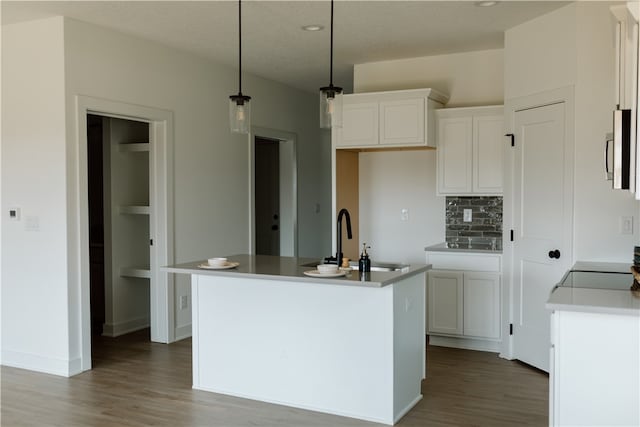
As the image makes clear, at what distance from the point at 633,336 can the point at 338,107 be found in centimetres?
189

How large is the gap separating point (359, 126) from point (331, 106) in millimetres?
2284

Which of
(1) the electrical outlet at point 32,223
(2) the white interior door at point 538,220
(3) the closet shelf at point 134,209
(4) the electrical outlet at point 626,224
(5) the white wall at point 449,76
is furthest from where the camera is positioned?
(3) the closet shelf at point 134,209

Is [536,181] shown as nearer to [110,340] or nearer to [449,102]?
[449,102]

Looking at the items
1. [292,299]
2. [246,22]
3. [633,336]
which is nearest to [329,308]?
[292,299]

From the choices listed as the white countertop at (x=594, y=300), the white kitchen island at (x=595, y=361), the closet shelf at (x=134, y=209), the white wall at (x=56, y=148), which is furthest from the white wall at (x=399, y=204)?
the white kitchen island at (x=595, y=361)

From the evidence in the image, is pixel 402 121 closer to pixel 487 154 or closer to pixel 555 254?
pixel 487 154

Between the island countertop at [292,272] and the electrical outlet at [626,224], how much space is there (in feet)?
4.56

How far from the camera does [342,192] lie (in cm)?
A: 590

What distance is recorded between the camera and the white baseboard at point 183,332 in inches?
220

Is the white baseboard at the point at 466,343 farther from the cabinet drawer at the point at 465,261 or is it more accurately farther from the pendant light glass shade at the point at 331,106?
the pendant light glass shade at the point at 331,106

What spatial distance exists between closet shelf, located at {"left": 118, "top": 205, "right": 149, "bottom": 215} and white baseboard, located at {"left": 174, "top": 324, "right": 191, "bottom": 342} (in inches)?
44.9

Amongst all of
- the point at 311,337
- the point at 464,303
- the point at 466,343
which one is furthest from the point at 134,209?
the point at 466,343

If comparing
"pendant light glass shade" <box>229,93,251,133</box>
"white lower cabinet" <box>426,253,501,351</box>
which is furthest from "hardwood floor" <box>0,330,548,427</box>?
"pendant light glass shade" <box>229,93,251,133</box>

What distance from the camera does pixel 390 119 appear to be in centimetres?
551
